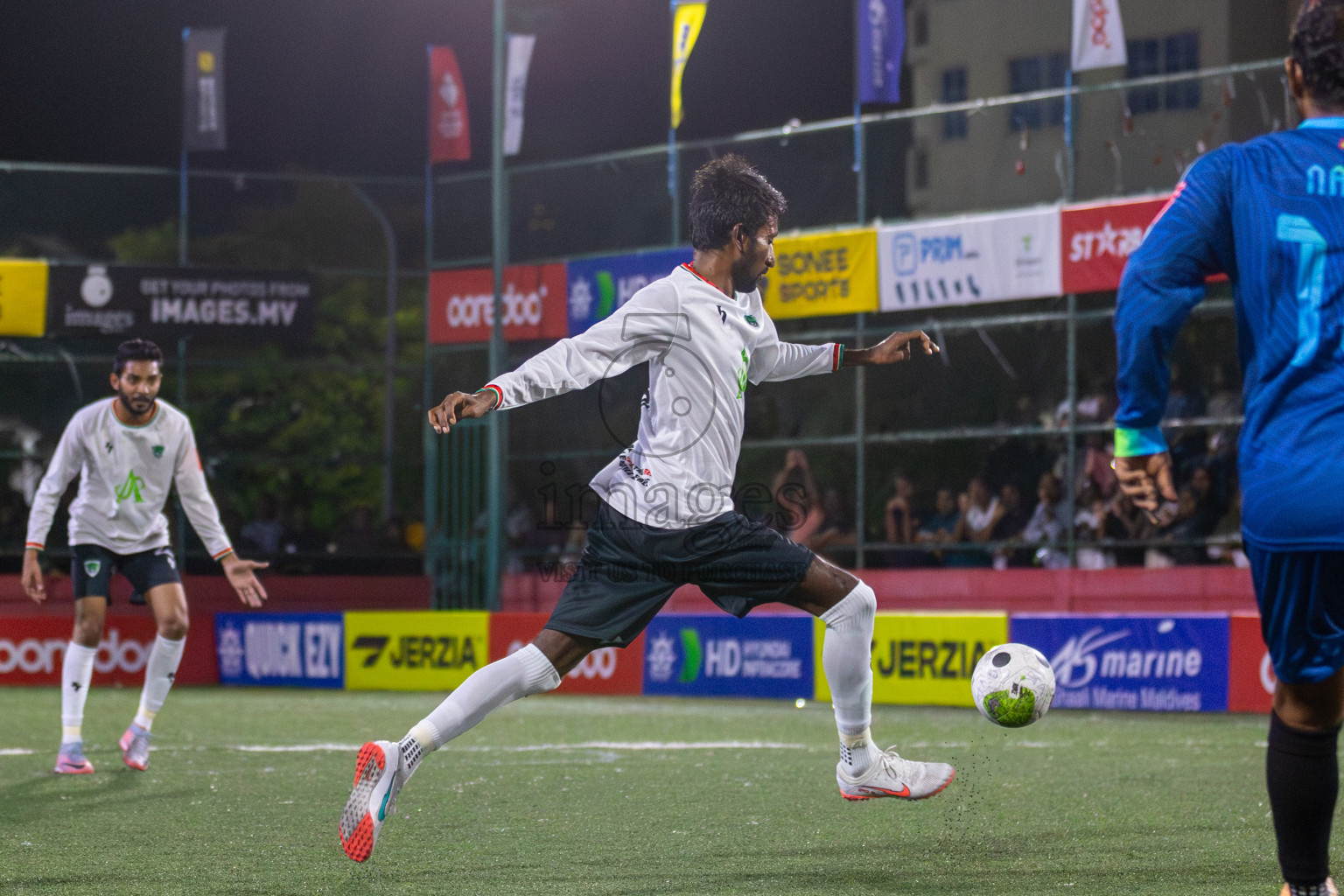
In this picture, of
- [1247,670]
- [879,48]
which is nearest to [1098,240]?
[879,48]

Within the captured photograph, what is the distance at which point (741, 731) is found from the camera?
1185cm

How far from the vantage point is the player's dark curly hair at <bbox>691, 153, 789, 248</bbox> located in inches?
231

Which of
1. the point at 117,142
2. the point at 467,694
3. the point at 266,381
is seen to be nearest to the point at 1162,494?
the point at 467,694

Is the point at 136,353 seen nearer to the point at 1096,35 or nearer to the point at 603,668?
the point at 603,668

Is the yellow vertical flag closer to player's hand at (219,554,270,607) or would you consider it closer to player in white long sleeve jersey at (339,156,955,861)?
player's hand at (219,554,270,607)

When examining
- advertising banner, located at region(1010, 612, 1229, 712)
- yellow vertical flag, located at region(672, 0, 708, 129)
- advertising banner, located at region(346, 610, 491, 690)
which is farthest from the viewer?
yellow vertical flag, located at region(672, 0, 708, 129)

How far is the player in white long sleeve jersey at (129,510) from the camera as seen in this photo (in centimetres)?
922

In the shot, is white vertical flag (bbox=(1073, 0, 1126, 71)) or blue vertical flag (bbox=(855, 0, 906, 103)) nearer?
white vertical flag (bbox=(1073, 0, 1126, 71))

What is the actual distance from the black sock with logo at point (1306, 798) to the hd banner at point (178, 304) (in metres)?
21.1

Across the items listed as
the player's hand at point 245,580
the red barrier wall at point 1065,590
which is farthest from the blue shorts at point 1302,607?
the red barrier wall at point 1065,590

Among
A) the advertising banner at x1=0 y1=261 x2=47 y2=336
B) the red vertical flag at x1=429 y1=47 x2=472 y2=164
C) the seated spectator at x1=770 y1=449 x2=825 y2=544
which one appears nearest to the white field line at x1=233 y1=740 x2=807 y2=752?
the seated spectator at x1=770 y1=449 x2=825 y2=544

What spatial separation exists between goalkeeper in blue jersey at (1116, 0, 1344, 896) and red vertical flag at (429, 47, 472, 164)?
2187 cm

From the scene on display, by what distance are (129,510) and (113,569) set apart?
0.39m

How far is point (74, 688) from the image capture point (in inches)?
361
